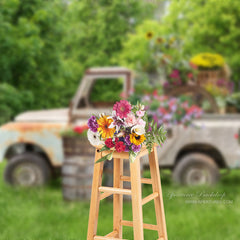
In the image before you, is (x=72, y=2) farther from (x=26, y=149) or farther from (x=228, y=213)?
(x=228, y=213)

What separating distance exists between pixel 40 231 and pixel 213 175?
8.40 feet

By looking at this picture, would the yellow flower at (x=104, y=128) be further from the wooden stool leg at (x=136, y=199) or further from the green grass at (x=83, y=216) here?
the green grass at (x=83, y=216)

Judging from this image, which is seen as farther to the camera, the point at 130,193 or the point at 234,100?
the point at 234,100

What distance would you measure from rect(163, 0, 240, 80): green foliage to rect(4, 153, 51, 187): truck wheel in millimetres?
3676

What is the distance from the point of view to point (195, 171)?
20.5ft

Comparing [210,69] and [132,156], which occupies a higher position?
[210,69]

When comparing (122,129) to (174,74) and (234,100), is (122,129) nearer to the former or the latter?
(174,74)

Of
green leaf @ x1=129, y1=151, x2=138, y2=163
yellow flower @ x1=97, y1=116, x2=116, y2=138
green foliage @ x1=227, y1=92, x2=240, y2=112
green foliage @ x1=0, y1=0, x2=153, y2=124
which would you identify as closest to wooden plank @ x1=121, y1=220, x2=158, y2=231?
green leaf @ x1=129, y1=151, x2=138, y2=163

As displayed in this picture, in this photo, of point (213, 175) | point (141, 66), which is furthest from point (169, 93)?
point (213, 175)

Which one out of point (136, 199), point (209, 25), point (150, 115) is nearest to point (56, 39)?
point (209, 25)

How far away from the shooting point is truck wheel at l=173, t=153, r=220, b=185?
20.2ft

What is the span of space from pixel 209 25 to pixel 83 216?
212 inches

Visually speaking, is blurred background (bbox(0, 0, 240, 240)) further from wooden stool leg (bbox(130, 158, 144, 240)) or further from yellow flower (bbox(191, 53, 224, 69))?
wooden stool leg (bbox(130, 158, 144, 240))

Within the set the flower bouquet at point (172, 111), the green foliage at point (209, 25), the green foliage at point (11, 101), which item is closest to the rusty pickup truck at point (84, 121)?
the flower bouquet at point (172, 111)
